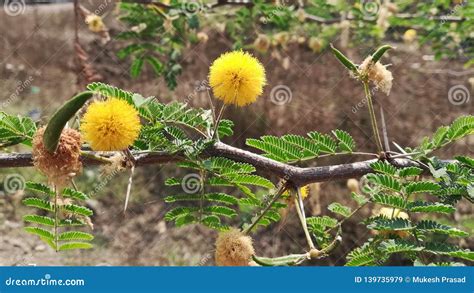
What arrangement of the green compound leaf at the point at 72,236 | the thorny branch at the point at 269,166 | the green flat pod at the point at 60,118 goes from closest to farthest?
the green flat pod at the point at 60,118 → the thorny branch at the point at 269,166 → the green compound leaf at the point at 72,236

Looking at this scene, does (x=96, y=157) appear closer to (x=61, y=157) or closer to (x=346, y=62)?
(x=61, y=157)

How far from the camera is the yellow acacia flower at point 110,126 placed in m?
1.20

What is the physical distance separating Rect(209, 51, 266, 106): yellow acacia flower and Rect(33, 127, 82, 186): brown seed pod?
338 millimetres

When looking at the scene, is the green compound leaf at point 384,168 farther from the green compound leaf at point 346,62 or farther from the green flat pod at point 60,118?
the green flat pod at point 60,118

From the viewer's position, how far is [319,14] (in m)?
4.05

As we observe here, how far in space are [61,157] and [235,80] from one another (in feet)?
1.37

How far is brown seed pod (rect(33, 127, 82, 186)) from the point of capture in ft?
3.90

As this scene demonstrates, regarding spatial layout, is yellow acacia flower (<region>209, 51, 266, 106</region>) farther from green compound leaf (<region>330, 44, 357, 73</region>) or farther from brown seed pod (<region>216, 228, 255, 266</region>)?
brown seed pod (<region>216, 228, 255, 266</region>)

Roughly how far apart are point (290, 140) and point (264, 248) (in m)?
3.12

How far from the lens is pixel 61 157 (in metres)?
1.19

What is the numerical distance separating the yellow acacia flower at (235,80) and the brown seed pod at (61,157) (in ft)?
1.11

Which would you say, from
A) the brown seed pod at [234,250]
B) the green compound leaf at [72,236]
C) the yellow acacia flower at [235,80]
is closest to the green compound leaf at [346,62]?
the yellow acacia flower at [235,80]

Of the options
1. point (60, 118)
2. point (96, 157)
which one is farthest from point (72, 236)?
point (60, 118)

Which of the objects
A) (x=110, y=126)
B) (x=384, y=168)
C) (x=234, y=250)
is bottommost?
(x=234, y=250)
